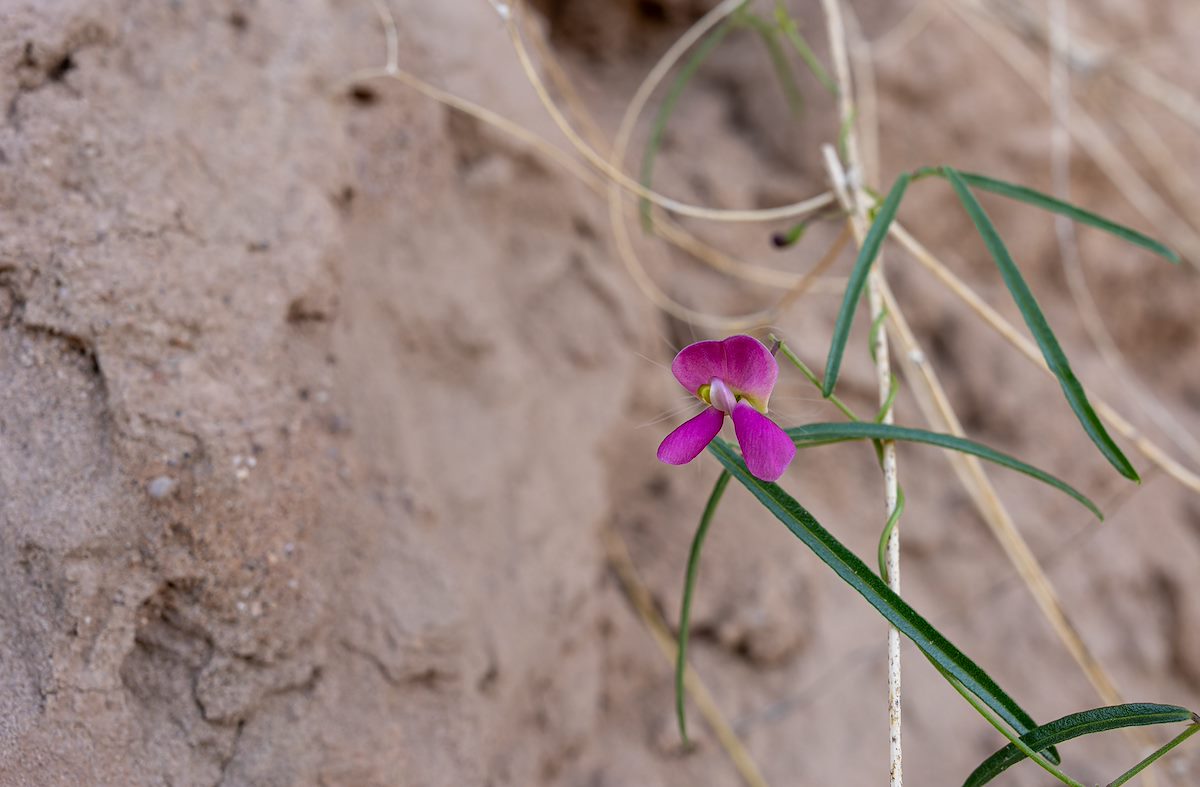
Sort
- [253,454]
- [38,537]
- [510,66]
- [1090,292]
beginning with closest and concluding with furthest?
[38,537]
[253,454]
[510,66]
[1090,292]

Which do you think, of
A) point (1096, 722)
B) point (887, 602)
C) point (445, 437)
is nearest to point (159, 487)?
point (445, 437)

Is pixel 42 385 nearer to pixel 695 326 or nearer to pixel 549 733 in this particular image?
pixel 549 733

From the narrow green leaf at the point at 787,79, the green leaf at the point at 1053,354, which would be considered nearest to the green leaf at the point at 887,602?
the green leaf at the point at 1053,354

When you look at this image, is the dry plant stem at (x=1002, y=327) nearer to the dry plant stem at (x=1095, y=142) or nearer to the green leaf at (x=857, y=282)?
the green leaf at (x=857, y=282)

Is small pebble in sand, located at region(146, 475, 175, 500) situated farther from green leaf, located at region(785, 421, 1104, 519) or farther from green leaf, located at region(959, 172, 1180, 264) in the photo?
green leaf, located at region(959, 172, 1180, 264)

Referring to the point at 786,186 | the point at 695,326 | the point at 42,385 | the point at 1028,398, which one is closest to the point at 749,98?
the point at 786,186

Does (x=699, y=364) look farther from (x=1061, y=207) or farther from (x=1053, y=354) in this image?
(x=1061, y=207)

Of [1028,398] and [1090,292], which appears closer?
[1028,398]

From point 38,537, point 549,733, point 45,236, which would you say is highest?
point 45,236
